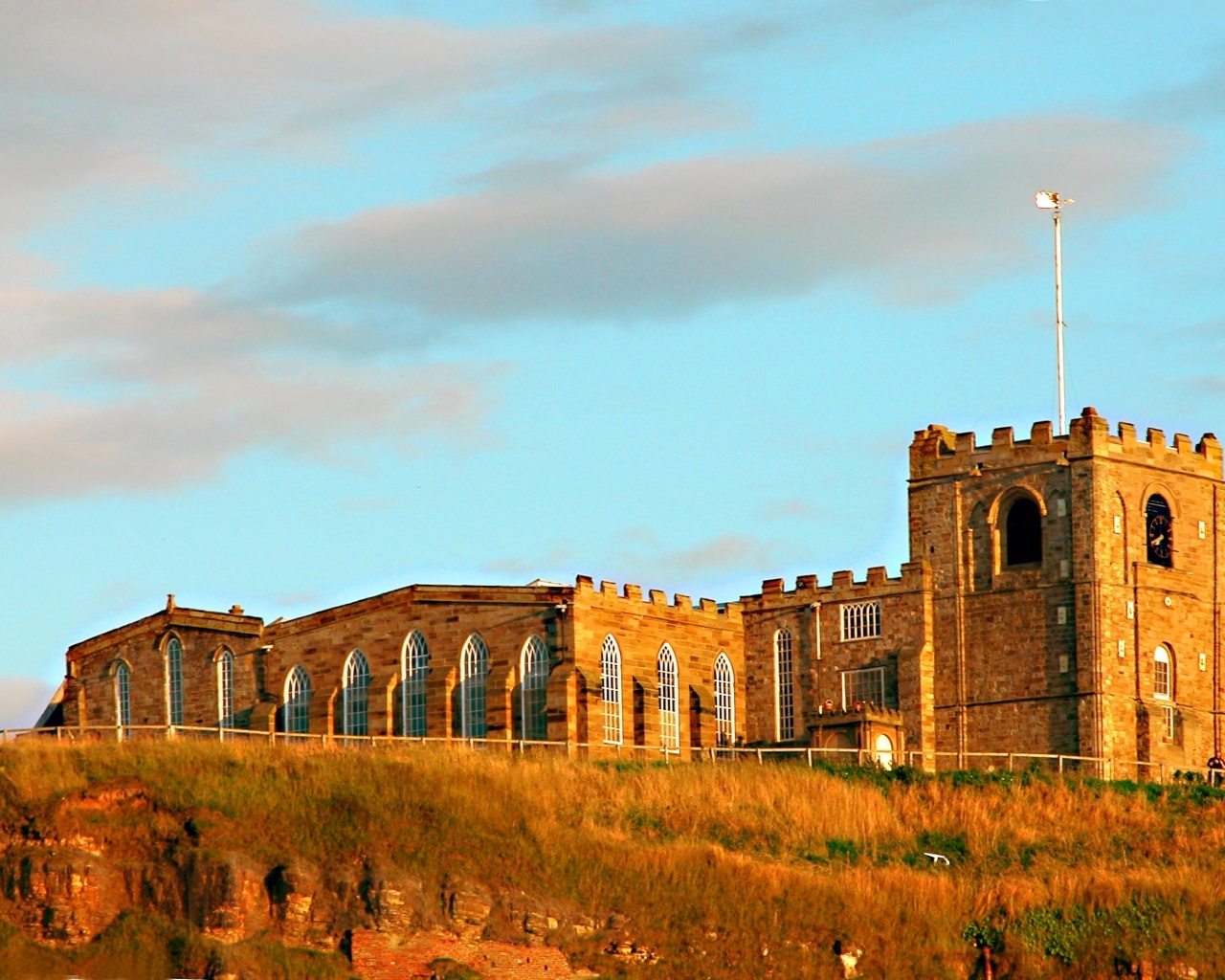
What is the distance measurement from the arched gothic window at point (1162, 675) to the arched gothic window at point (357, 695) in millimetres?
22889

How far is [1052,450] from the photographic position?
102 meters

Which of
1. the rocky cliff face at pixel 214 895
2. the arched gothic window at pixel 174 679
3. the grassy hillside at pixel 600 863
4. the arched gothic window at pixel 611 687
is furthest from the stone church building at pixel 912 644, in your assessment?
the rocky cliff face at pixel 214 895

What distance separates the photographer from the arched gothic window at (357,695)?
106 m

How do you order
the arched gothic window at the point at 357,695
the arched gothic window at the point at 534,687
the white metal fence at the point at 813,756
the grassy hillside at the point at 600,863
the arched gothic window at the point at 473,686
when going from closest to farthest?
1. the grassy hillside at the point at 600,863
2. the white metal fence at the point at 813,756
3. the arched gothic window at the point at 534,687
4. the arched gothic window at the point at 473,686
5. the arched gothic window at the point at 357,695

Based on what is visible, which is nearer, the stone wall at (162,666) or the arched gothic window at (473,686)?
the arched gothic window at (473,686)

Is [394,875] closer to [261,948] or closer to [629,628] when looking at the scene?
[261,948]

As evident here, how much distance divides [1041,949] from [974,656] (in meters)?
17.8

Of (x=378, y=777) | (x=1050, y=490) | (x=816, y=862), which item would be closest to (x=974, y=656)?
(x=1050, y=490)

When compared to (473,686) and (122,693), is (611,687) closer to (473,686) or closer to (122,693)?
(473,686)

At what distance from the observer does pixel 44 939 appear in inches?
3280

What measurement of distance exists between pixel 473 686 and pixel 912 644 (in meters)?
12.8

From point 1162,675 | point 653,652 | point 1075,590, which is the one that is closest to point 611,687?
point 653,652

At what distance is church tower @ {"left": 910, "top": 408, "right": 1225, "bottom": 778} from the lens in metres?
100

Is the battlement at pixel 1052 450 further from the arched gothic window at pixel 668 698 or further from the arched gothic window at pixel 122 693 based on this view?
the arched gothic window at pixel 122 693
